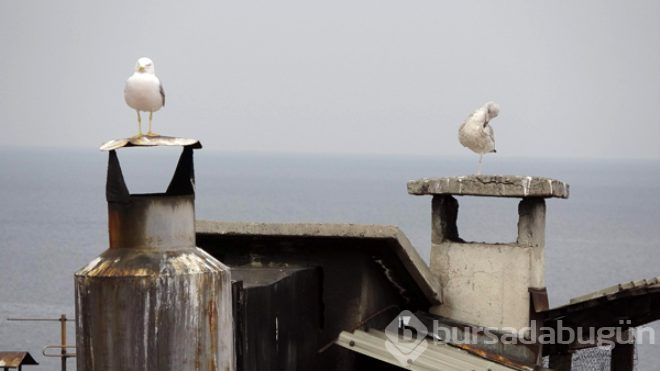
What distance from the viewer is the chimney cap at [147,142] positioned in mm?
7856

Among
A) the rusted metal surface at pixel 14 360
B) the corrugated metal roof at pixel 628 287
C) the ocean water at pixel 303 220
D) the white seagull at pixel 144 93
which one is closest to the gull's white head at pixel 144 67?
the white seagull at pixel 144 93

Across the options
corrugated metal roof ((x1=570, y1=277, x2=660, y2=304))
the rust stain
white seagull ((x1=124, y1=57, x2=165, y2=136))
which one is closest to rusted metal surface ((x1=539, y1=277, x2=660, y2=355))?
corrugated metal roof ((x1=570, y1=277, x2=660, y2=304))

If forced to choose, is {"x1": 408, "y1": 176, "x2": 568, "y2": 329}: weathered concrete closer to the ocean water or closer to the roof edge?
the roof edge

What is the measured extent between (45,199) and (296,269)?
152318mm

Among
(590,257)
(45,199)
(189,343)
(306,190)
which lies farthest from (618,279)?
(306,190)

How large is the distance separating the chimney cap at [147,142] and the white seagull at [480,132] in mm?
5548

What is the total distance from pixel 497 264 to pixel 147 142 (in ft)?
16.7

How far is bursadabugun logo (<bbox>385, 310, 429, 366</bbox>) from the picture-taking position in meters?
11.1

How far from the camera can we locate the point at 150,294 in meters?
7.57

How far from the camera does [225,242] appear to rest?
11992mm

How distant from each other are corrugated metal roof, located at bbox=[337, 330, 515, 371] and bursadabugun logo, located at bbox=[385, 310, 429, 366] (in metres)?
0.02

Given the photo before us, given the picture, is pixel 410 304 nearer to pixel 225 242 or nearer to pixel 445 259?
pixel 445 259

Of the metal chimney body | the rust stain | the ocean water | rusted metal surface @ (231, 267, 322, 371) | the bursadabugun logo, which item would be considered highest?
the metal chimney body

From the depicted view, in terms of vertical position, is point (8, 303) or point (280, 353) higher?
point (280, 353)
